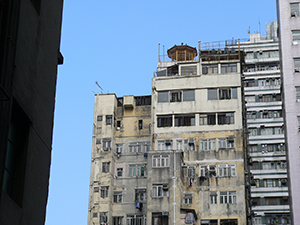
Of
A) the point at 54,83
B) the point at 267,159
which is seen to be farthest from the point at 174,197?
the point at 54,83

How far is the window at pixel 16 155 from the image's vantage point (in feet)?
45.0

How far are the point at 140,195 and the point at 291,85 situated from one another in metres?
20.1

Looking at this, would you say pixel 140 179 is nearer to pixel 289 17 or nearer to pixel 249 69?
pixel 289 17

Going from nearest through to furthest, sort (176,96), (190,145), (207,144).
Answer: (207,144)
(190,145)
(176,96)

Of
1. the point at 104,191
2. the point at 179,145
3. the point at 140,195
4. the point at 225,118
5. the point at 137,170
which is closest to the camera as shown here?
the point at 179,145

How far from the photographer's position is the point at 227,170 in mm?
51812

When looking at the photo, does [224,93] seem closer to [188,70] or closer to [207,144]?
[188,70]

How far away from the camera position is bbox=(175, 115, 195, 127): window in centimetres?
5472

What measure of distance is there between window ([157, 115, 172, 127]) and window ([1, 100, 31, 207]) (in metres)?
41.0

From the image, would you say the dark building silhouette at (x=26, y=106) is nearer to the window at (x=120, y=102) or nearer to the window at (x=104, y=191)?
the window at (x=104, y=191)

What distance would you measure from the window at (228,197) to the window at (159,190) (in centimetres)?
530

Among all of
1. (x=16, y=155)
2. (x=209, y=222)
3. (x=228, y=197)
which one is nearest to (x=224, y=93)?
(x=228, y=197)

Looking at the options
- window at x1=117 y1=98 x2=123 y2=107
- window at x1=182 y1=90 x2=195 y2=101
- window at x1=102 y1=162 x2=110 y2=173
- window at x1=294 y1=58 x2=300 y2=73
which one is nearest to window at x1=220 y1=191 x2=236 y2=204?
window at x1=182 y1=90 x2=195 y2=101

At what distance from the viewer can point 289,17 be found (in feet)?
149
